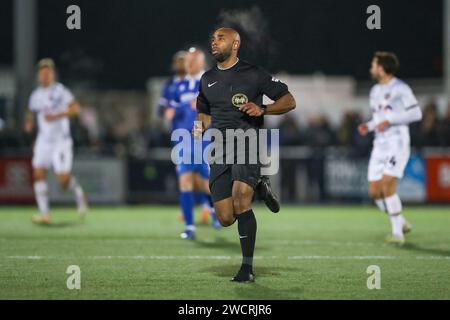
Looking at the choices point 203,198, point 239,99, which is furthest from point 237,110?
point 203,198

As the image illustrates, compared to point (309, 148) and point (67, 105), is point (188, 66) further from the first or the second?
point (309, 148)

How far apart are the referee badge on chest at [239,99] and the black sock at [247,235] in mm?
1095

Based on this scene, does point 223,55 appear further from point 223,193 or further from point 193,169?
point 193,169

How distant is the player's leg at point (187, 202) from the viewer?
1347 centimetres

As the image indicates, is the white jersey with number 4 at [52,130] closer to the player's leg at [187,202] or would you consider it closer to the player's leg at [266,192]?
the player's leg at [187,202]

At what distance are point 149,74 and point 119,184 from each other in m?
13.7

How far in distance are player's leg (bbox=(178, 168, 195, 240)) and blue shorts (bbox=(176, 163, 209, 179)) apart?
17 millimetres

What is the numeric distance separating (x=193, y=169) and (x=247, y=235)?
4.96m

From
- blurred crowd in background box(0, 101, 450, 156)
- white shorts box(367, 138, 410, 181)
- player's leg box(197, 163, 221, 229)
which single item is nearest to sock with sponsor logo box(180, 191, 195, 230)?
player's leg box(197, 163, 221, 229)

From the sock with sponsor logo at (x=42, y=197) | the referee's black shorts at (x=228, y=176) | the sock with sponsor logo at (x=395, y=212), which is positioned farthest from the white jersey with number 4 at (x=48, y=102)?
the referee's black shorts at (x=228, y=176)

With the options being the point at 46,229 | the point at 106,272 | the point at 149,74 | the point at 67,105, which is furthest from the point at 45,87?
the point at 149,74

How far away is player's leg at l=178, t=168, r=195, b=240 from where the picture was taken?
1347 centimetres

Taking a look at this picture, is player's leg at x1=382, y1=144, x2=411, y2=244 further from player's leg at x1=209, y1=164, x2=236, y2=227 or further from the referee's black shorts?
player's leg at x1=209, y1=164, x2=236, y2=227

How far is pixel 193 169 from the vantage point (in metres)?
14.0
